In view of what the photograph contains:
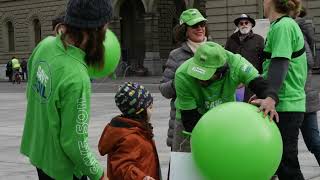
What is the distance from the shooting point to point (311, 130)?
5.71 m

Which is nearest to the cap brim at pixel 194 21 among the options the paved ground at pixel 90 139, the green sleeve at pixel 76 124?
the green sleeve at pixel 76 124

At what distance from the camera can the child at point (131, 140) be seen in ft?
12.9

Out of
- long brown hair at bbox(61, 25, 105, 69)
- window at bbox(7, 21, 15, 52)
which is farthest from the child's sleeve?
window at bbox(7, 21, 15, 52)

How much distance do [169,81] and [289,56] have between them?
1.17m

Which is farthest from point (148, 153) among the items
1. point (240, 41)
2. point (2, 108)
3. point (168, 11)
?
point (168, 11)

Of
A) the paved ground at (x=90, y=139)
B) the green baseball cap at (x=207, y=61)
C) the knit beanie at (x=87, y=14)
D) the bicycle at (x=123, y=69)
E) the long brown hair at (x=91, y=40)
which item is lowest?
the bicycle at (x=123, y=69)

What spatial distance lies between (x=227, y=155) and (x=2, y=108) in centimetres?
1628

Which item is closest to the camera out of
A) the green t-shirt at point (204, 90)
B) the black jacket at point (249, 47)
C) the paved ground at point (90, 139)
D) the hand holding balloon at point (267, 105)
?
the hand holding balloon at point (267, 105)

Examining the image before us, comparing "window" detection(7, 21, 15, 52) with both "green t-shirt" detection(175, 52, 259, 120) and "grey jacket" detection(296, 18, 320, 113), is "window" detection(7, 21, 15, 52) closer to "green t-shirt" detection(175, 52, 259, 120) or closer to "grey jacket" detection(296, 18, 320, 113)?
"grey jacket" detection(296, 18, 320, 113)

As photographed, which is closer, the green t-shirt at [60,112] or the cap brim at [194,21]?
the green t-shirt at [60,112]

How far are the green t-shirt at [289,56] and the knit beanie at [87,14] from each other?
1526mm

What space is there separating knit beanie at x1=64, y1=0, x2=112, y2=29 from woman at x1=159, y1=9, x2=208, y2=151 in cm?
189

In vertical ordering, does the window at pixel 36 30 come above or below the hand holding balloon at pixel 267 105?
below

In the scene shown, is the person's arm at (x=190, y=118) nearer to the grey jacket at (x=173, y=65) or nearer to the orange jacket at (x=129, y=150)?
the orange jacket at (x=129, y=150)
